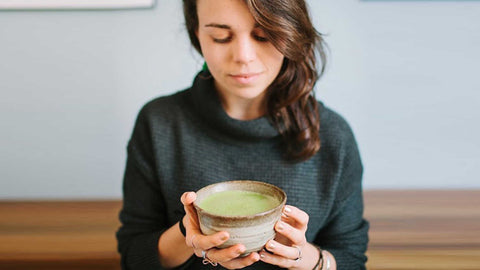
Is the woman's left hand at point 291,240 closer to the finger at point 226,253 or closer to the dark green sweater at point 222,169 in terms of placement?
the finger at point 226,253

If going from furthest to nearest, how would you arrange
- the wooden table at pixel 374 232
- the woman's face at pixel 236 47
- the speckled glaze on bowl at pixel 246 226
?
1. the wooden table at pixel 374 232
2. the woman's face at pixel 236 47
3. the speckled glaze on bowl at pixel 246 226

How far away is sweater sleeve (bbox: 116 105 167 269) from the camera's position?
1109 millimetres

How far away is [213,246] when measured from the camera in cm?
64

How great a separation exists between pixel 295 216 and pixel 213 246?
8.0 inches

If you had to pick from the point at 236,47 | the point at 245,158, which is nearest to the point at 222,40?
the point at 236,47

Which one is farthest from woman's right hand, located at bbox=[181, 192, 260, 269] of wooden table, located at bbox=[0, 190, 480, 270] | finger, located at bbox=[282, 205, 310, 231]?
wooden table, located at bbox=[0, 190, 480, 270]

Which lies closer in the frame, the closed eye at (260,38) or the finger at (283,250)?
the finger at (283,250)

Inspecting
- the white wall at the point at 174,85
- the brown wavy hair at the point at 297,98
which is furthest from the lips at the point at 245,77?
the white wall at the point at 174,85

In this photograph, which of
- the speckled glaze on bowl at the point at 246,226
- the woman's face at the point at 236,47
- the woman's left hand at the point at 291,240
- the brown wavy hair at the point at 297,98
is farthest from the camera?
the brown wavy hair at the point at 297,98

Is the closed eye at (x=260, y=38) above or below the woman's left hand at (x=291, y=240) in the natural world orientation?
above

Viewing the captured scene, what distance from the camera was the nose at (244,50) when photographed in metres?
0.88

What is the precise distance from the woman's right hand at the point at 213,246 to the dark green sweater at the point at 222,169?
13.5 inches

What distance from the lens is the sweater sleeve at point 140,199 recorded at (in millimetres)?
1109

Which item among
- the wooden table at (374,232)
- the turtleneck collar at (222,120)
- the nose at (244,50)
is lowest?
the wooden table at (374,232)
